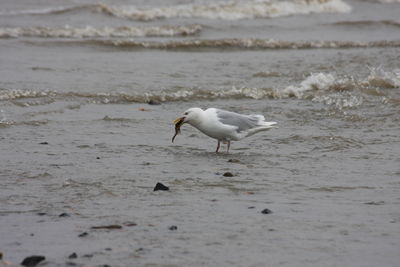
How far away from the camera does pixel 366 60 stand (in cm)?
1505

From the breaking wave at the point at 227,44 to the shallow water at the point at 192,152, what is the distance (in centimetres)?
5

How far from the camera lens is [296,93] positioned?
37.9 ft

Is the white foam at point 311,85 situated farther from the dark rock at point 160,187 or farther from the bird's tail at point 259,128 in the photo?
the dark rock at point 160,187

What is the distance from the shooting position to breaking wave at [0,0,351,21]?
20734mm

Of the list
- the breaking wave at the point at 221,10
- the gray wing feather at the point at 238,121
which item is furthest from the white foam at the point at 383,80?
the breaking wave at the point at 221,10

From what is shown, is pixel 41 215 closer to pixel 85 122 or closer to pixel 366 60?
pixel 85 122

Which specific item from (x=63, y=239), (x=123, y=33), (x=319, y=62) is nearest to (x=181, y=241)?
(x=63, y=239)

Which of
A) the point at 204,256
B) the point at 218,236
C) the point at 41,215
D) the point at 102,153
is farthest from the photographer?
the point at 102,153

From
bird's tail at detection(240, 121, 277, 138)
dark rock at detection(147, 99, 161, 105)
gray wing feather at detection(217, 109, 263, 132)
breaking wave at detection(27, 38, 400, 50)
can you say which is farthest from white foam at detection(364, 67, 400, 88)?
breaking wave at detection(27, 38, 400, 50)

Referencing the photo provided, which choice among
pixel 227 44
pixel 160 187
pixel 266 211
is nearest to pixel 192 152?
pixel 160 187

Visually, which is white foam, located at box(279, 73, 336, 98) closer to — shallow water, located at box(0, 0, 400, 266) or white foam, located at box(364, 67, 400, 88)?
shallow water, located at box(0, 0, 400, 266)

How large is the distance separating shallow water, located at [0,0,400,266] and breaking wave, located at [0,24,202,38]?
2.0 inches

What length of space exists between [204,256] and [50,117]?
527 centimetres

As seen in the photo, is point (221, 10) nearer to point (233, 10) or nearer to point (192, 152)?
point (233, 10)
